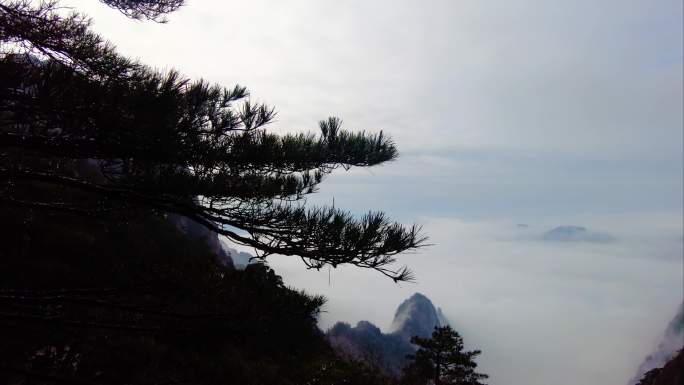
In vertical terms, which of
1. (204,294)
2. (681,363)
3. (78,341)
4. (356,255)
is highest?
(356,255)

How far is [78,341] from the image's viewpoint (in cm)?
557

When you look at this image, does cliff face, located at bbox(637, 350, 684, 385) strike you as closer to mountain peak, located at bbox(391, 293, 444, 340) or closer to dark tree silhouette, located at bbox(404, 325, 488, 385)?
dark tree silhouette, located at bbox(404, 325, 488, 385)

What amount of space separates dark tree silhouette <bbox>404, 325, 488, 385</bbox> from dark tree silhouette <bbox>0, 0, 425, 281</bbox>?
17.4 m

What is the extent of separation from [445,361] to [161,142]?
19.3 meters

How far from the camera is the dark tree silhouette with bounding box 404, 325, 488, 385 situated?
1864cm

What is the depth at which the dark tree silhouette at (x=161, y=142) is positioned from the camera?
294 cm

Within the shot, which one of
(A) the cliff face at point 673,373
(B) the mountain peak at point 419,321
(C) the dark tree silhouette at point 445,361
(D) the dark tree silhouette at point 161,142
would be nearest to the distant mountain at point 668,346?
(B) the mountain peak at point 419,321

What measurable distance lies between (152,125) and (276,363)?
919 cm

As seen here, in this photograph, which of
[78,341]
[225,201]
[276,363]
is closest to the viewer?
[225,201]

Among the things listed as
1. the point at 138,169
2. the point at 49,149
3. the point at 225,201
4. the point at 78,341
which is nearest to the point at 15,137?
the point at 49,149

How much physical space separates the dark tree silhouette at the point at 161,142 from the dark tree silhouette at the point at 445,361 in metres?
17.4

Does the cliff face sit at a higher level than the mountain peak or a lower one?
higher

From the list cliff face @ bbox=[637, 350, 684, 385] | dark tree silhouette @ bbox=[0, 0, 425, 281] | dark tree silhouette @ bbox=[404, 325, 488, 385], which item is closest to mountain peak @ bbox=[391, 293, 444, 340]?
cliff face @ bbox=[637, 350, 684, 385]

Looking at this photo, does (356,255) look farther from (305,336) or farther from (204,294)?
(204,294)
